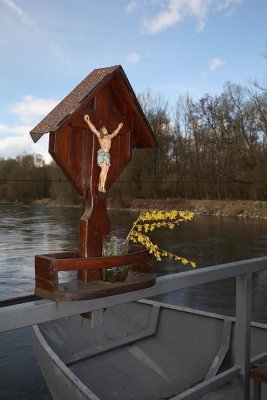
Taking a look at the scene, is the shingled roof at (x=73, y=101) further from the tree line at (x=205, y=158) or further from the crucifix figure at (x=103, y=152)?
the tree line at (x=205, y=158)

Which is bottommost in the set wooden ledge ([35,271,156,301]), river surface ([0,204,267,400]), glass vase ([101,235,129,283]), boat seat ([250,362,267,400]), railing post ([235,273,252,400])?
river surface ([0,204,267,400])

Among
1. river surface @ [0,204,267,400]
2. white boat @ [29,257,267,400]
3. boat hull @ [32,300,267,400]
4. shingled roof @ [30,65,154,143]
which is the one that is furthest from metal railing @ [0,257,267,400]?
boat hull @ [32,300,267,400]

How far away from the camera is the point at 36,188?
A: 7362 cm

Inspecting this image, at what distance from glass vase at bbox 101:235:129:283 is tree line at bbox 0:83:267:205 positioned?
133 ft

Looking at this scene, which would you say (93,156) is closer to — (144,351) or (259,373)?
(259,373)

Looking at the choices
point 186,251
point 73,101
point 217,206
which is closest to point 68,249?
point 186,251

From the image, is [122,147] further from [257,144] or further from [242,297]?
[257,144]

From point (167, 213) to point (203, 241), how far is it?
2001cm

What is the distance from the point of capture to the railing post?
2.91m

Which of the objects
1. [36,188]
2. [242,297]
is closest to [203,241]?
[242,297]

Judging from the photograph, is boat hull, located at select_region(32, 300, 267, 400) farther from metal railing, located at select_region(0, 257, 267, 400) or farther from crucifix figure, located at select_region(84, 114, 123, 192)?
crucifix figure, located at select_region(84, 114, 123, 192)

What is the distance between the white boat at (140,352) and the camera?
14.6 ft

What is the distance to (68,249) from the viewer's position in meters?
18.6

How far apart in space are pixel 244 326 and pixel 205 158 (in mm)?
50703
